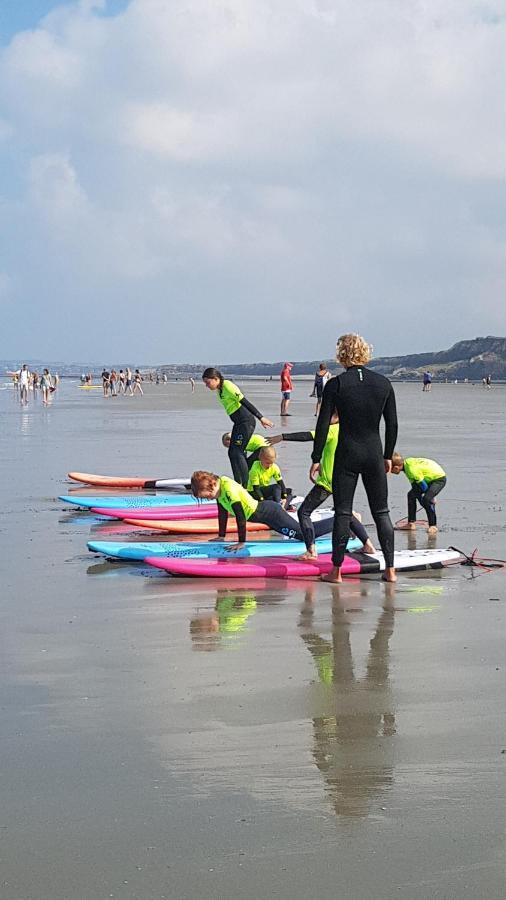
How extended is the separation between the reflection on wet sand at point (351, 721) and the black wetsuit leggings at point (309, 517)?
214cm

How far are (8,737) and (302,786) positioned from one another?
4.38 ft

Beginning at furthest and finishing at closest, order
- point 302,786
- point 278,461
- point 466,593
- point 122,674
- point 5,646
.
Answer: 1. point 278,461
2. point 466,593
3. point 5,646
4. point 122,674
5. point 302,786

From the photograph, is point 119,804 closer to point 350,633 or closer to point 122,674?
point 122,674

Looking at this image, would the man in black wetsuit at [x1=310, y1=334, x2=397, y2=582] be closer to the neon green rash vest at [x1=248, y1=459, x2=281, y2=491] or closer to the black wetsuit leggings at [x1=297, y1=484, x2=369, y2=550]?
the black wetsuit leggings at [x1=297, y1=484, x2=369, y2=550]

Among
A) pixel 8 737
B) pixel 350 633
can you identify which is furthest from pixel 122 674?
pixel 350 633

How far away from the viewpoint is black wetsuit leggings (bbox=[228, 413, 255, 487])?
11.4 metres

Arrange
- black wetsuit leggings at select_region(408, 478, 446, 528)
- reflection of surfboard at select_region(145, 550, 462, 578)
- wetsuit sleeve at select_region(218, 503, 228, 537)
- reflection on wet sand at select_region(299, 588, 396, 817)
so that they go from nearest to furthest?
reflection on wet sand at select_region(299, 588, 396, 817)
reflection of surfboard at select_region(145, 550, 462, 578)
wetsuit sleeve at select_region(218, 503, 228, 537)
black wetsuit leggings at select_region(408, 478, 446, 528)

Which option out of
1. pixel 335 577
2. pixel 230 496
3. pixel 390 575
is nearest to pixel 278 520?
pixel 230 496

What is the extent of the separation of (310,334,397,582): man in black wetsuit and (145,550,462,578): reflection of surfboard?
0.37 metres

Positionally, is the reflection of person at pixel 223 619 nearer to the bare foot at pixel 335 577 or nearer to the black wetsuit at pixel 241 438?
the bare foot at pixel 335 577

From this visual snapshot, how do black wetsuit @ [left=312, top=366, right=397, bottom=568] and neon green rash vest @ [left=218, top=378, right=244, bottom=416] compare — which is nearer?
black wetsuit @ [left=312, top=366, right=397, bottom=568]

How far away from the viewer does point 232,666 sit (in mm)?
5746

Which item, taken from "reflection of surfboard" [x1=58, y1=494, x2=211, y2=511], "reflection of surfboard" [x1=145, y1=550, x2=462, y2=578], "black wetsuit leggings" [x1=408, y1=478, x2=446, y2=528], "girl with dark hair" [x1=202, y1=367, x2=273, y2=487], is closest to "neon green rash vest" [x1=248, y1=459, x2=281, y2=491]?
"girl with dark hair" [x1=202, y1=367, x2=273, y2=487]

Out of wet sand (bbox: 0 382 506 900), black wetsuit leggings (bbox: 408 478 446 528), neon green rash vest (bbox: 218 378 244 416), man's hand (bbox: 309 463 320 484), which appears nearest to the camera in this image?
wet sand (bbox: 0 382 506 900)
